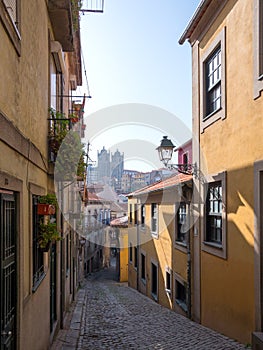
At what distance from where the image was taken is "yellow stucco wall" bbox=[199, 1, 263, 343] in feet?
21.9

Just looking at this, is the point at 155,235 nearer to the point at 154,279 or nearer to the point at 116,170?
the point at 154,279

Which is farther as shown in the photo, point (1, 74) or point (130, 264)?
point (130, 264)

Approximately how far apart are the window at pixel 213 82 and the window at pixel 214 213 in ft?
5.22

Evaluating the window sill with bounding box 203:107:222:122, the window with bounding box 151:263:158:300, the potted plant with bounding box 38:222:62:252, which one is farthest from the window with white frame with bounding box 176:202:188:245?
the potted plant with bounding box 38:222:62:252

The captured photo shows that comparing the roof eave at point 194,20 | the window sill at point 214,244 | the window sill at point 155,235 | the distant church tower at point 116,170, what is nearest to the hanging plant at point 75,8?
the roof eave at point 194,20

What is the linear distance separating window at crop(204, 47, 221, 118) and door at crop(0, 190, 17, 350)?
564 centimetres

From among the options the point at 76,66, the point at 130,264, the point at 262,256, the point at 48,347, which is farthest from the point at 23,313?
the point at 130,264

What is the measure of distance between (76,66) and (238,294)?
439 inches

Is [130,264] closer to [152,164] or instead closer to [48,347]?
[152,164]

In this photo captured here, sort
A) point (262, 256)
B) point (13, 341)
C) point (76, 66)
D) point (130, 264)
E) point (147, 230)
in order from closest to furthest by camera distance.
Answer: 1. point (13, 341)
2. point (262, 256)
3. point (76, 66)
4. point (147, 230)
5. point (130, 264)

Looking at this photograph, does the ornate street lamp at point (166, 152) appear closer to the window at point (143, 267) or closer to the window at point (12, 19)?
the window at point (12, 19)

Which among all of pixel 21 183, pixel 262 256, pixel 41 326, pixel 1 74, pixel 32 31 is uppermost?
pixel 32 31

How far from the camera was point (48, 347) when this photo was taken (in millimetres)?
7332

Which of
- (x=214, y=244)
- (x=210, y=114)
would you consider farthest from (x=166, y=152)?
(x=214, y=244)
